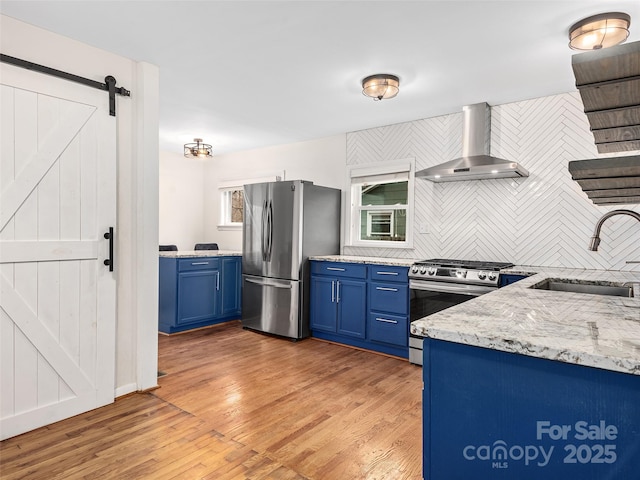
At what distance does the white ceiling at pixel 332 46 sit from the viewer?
2182mm

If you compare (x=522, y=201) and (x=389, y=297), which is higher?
(x=522, y=201)

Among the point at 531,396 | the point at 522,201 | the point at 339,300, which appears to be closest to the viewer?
the point at 531,396

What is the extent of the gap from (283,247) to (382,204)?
1.32 meters

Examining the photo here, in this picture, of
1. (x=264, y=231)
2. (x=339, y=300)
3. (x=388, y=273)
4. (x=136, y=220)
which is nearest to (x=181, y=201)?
(x=264, y=231)

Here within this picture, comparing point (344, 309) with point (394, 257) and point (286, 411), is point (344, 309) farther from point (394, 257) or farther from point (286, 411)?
point (286, 411)

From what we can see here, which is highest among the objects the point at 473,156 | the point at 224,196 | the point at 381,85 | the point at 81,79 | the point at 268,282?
the point at 381,85

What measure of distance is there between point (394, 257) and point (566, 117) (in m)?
2.11

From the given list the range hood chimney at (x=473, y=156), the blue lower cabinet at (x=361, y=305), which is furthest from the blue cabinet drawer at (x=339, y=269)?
the range hood chimney at (x=473, y=156)

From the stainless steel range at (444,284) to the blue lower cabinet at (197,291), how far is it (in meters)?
2.42

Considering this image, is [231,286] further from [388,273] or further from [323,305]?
[388,273]

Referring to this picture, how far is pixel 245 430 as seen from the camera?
2256mm

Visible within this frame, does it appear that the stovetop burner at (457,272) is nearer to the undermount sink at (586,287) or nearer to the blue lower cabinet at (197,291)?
the undermount sink at (586,287)

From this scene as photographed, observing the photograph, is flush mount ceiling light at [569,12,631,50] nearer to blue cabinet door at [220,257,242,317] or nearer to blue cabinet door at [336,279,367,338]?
blue cabinet door at [336,279,367,338]

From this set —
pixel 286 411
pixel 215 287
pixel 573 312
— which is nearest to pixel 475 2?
pixel 573 312
